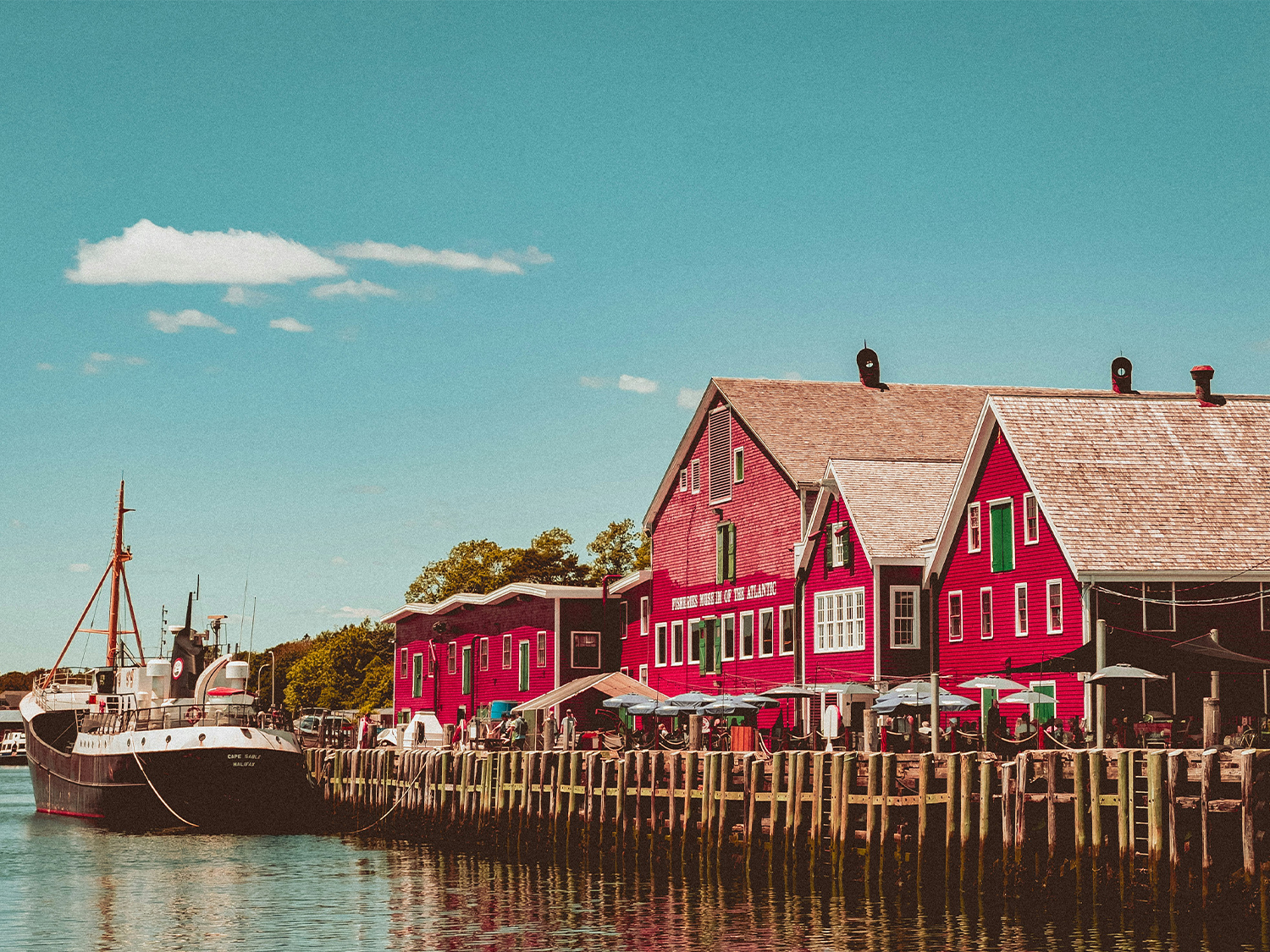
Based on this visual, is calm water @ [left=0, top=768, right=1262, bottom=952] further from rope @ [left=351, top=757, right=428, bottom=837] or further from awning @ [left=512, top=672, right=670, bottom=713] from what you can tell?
awning @ [left=512, top=672, right=670, bottom=713]

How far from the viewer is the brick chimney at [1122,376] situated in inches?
2237

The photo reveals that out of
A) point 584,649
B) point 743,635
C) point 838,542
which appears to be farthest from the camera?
point 584,649

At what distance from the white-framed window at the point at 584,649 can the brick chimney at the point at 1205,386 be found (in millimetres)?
26184

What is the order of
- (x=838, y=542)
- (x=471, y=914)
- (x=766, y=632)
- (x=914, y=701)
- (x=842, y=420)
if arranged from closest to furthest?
1. (x=471, y=914)
2. (x=914, y=701)
3. (x=838, y=542)
4. (x=766, y=632)
5. (x=842, y=420)

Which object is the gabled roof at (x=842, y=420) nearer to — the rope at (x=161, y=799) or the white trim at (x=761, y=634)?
the white trim at (x=761, y=634)

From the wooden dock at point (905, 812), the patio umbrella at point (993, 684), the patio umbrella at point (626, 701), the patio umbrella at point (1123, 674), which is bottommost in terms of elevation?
the wooden dock at point (905, 812)

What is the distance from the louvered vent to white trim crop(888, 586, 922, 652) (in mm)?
10834

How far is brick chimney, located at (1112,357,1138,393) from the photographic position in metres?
56.8

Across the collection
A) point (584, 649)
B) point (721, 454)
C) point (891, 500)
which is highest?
point (721, 454)

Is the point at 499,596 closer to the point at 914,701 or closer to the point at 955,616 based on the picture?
the point at 955,616

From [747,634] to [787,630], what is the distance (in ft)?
9.43

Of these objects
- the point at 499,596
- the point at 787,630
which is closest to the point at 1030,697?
the point at 787,630

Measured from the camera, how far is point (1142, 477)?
40469 mm

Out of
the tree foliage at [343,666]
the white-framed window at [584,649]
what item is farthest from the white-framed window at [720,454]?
the tree foliage at [343,666]
